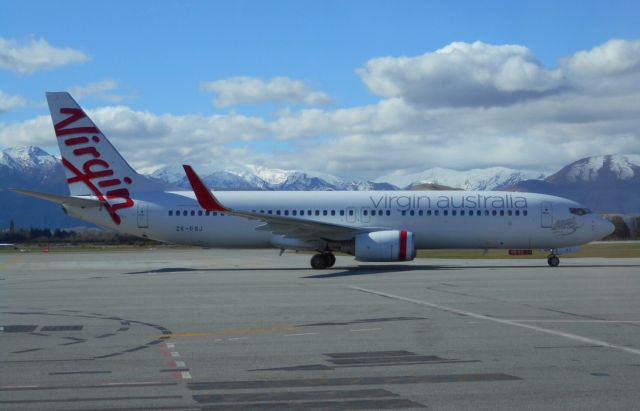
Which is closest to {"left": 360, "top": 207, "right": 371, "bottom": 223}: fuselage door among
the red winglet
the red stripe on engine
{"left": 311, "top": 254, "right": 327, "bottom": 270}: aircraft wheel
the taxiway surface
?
{"left": 311, "top": 254, "right": 327, "bottom": 270}: aircraft wheel

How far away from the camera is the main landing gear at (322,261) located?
1329 inches

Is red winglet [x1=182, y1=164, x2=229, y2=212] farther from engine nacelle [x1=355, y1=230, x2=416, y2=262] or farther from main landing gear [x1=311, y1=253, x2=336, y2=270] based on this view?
engine nacelle [x1=355, y1=230, x2=416, y2=262]

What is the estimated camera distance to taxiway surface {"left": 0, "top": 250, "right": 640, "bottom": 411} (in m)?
8.60

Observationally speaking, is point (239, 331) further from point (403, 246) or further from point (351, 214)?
point (351, 214)

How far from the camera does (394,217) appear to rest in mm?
34094

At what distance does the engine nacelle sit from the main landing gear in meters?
2.30

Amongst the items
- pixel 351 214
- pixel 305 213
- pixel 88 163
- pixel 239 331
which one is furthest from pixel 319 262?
pixel 239 331

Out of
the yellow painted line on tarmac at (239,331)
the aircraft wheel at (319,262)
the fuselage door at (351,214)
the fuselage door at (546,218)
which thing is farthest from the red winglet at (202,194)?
the yellow painted line on tarmac at (239,331)

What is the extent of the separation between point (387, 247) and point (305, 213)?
4.77 metres

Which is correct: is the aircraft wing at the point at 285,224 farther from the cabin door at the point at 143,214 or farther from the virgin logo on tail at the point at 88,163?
the virgin logo on tail at the point at 88,163

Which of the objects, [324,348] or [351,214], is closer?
[324,348]

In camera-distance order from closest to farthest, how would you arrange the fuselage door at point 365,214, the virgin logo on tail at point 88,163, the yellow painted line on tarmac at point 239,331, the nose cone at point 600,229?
the yellow painted line on tarmac at point 239,331 → the nose cone at point 600,229 → the fuselage door at point 365,214 → the virgin logo on tail at point 88,163

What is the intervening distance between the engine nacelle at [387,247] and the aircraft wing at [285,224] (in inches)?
41.4

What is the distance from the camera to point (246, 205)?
35.1m
